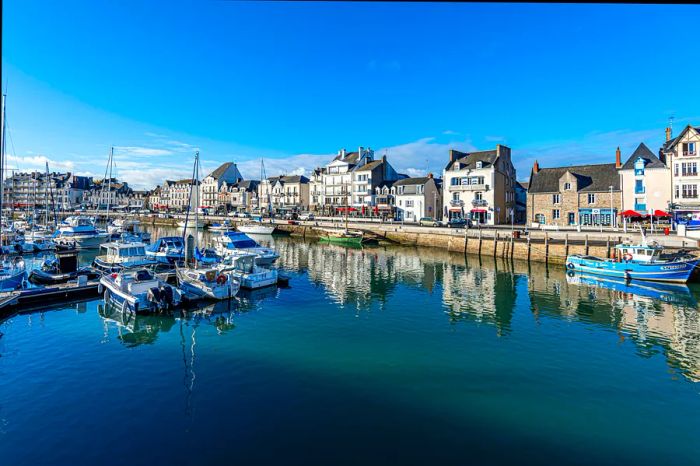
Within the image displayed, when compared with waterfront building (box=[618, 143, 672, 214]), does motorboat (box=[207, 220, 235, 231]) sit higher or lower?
lower

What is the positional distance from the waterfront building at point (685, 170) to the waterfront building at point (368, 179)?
163 ft

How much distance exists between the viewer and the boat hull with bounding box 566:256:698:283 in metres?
33.0

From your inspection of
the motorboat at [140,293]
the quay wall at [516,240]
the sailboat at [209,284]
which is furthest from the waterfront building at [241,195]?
the motorboat at [140,293]

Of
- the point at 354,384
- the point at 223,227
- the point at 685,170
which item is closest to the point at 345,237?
the point at 223,227

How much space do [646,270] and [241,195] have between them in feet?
344

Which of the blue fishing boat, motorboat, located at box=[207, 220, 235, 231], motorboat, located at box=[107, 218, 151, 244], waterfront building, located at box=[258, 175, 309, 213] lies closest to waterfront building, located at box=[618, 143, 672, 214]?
the blue fishing boat

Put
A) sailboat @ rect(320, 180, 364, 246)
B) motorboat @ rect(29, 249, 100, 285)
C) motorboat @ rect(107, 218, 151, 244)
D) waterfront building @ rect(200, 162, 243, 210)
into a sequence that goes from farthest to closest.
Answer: waterfront building @ rect(200, 162, 243, 210) < sailboat @ rect(320, 180, 364, 246) < motorboat @ rect(107, 218, 151, 244) < motorboat @ rect(29, 249, 100, 285)

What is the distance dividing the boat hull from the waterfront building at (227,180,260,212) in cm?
9472

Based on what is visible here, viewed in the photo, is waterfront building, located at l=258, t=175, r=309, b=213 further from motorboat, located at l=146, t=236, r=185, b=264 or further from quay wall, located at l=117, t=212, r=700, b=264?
motorboat, located at l=146, t=236, r=185, b=264

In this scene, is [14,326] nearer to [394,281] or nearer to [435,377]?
[435,377]

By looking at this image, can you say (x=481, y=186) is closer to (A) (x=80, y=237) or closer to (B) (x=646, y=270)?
(B) (x=646, y=270)

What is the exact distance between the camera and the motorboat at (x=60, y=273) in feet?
102

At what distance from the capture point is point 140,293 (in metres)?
24.0

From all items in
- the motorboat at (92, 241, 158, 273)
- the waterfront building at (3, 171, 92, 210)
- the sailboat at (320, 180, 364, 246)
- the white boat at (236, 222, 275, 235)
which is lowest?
the motorboat at (92, 241, 158, 273)
